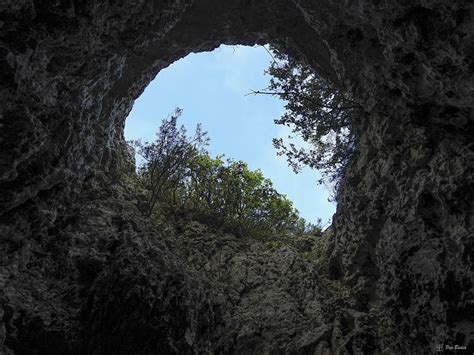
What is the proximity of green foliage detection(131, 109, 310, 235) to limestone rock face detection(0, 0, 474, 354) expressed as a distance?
2859mm

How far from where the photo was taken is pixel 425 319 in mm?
6359

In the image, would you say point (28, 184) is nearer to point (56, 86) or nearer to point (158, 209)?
point (56, 86)

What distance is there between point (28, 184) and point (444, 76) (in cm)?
636

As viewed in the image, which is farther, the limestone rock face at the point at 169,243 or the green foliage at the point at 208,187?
the green foliage at the point at 208,187

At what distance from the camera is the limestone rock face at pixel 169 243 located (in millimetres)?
6062

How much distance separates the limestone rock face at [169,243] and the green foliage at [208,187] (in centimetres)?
286

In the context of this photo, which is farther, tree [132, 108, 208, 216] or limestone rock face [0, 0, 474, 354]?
tree [132, 108, 208, 216]

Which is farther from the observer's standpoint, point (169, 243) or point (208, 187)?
point (208, 187)

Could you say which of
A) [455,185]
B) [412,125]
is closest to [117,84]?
[412,125]

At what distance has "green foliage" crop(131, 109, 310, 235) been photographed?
13.1 metres

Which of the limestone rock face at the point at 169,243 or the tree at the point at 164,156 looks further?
the tree at the point at 164,156

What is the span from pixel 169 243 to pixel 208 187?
410cm

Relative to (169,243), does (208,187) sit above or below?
above

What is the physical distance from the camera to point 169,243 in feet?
33.3
